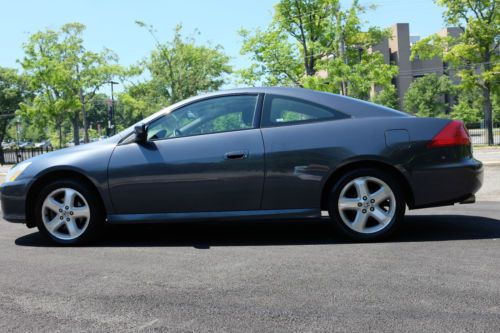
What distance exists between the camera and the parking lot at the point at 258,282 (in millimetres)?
2732

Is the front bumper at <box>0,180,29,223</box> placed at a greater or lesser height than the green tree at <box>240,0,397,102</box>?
lesser

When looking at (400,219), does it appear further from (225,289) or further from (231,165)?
(225,289)

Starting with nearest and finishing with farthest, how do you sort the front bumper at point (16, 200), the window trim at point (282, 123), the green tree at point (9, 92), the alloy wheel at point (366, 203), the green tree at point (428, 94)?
1. the alloy wheel at point (366, 203)
2. the window trim at point (282, 123)
3. the front bumper at point (16, 200)
4. the green tree at point (9, 92)
5. the green tree at point (428, 94)

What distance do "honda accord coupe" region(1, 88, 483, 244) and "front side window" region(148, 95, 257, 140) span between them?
0.01 metres

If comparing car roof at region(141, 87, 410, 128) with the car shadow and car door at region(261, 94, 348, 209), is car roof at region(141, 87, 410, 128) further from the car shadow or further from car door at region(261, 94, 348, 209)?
the car shadow

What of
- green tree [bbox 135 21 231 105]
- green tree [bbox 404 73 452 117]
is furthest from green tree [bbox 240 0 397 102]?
green tree [bbox 404 73 452 117]

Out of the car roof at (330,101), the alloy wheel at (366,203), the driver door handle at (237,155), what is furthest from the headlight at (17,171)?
the alloy wheel at (366,203)

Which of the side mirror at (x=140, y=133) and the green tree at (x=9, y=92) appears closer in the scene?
the side mirror at (x=140, y=133)

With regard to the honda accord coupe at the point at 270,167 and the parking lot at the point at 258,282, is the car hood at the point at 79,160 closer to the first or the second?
the honda accord coupe at the point at 270,167

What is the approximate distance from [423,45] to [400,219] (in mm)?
37674

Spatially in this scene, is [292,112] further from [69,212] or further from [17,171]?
[17,171]

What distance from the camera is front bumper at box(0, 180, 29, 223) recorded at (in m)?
4.97

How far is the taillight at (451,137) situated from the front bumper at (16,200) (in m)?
3.86

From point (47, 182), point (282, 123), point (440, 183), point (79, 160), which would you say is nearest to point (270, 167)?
point (282, 123)
